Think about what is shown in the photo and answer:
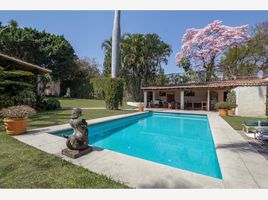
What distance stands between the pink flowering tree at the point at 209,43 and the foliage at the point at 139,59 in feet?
11.0

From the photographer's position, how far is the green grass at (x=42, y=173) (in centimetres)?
312

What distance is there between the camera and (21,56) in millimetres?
30797

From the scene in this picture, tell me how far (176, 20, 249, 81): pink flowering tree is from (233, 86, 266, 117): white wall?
8.46m

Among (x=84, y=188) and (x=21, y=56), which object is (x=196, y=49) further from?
(x=21, y=56)

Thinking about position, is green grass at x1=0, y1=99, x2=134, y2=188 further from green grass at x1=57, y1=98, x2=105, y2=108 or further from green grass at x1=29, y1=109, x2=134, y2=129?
green grass at x1=57, y1=98, x2=105, y2=108

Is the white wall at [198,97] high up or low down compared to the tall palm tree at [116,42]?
down

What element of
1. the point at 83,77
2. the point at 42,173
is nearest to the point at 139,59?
the point at 83,77

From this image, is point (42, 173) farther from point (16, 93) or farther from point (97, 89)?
point (97, 89)

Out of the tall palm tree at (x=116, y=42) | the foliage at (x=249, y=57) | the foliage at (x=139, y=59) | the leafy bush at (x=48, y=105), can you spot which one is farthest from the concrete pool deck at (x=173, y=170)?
the foliage at (x=249, y=57)

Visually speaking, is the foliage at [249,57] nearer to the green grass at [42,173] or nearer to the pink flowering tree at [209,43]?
the pink flowering tree at [209,43]

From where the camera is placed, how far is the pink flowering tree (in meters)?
24.1

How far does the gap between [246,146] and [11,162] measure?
682 centimetres

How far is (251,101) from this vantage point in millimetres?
14398
